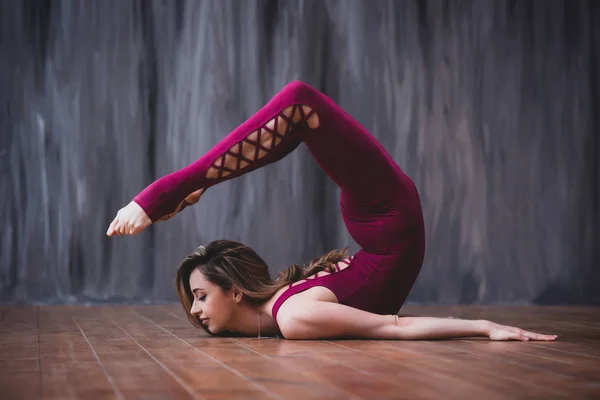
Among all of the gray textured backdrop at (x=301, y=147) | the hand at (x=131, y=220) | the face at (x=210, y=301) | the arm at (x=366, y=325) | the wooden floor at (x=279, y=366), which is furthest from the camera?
the gray textured backdrop at (x=301, y=147)

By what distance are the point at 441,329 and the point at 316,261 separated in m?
0.49

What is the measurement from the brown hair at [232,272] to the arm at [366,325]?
0.13 metres

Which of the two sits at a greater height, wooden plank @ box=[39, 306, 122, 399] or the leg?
the leg

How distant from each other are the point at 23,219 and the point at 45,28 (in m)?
1.08

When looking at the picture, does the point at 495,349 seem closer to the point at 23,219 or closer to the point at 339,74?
the point at 339,74

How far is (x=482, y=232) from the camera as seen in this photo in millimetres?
4629

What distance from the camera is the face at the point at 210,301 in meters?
2.47

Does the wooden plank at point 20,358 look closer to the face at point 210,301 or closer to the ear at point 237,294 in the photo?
the face at point 210,301

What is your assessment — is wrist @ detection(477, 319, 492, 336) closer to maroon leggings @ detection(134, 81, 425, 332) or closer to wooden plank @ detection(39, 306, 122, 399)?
maroon leggings @ detection(134, 81, 425, 332)

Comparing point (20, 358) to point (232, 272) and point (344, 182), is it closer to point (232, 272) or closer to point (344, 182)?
point (232, 272)

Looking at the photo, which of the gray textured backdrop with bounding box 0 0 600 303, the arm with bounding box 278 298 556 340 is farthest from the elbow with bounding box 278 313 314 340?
the gray textured backdrop with bounding box 0 0 600 303

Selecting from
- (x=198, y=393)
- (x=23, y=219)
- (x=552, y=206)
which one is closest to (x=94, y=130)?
(x=23, y=219)

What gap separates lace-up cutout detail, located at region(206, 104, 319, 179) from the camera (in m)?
2.27

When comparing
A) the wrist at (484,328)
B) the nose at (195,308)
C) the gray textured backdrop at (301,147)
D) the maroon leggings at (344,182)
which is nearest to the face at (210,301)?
the nose at (195,308)
